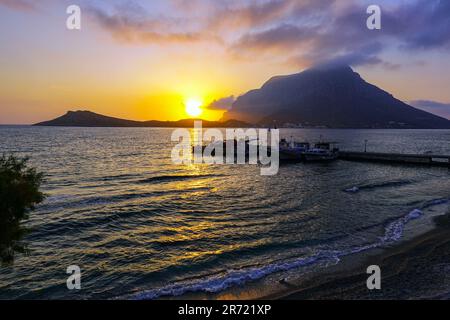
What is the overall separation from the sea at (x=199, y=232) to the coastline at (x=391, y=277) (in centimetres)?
116

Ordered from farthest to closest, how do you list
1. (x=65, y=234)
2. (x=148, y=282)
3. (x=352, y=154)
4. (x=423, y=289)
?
(x=352, y=154), (x=65, y=234), (x=148, y=282), (x=423, y=289)

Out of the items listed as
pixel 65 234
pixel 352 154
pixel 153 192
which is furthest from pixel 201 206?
pixel 352 154

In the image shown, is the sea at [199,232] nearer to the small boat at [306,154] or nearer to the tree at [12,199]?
the tree at [12,199]

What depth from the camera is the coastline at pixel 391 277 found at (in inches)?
589

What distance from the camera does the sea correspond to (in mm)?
17141

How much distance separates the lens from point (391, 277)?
55.4 feet

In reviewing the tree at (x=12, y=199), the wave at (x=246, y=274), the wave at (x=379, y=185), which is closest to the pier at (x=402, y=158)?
the wave at (x=379, y=185)

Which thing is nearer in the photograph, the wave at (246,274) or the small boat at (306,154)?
the wave at (246,274)

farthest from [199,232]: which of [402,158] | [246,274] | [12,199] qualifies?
[402,158]
